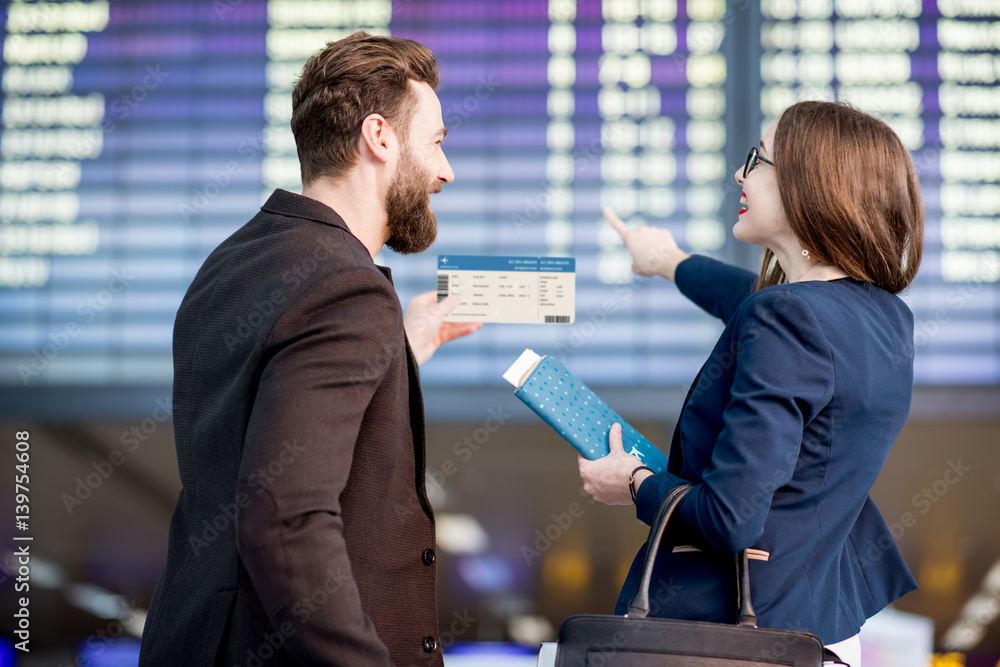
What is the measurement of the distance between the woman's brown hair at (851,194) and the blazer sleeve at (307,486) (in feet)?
1.97

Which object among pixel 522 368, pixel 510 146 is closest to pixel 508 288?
pixel 522 368

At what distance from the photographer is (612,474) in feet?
3.47

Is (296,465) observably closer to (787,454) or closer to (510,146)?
(787,454)

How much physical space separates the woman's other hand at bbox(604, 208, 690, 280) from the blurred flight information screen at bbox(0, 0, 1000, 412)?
60cm

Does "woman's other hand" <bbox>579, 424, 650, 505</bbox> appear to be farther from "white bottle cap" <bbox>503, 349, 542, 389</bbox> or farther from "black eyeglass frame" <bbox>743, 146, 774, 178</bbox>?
"black eyeglass frame" <bbox>743, 146, 774, 178</bbox>

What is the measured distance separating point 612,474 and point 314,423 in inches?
17.7

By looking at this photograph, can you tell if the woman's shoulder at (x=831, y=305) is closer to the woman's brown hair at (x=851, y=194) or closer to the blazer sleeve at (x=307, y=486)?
the woman's brown hair at (x=851, y=194)

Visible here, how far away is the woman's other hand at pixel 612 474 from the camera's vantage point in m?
1.05

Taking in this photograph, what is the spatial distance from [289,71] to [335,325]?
173 cm

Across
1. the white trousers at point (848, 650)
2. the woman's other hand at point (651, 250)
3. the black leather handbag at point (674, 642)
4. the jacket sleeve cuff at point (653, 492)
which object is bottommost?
the white trousers at point (848, 650)

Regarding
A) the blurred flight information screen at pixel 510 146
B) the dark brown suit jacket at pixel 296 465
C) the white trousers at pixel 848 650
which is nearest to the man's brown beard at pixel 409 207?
the dark brown suit jacket at pixel 296 465

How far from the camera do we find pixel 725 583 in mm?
945

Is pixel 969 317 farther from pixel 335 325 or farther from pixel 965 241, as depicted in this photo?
pixel 335 325

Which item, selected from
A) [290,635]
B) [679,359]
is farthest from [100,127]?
[290,635]
